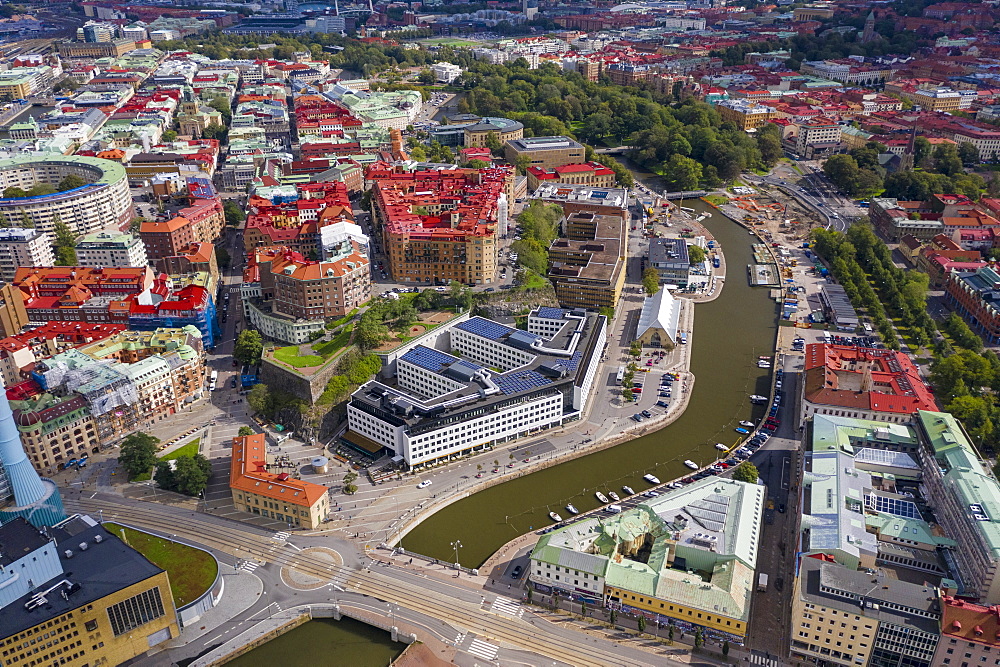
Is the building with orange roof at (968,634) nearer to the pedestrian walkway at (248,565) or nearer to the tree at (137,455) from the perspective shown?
the pedestrian walkway at (248,565)

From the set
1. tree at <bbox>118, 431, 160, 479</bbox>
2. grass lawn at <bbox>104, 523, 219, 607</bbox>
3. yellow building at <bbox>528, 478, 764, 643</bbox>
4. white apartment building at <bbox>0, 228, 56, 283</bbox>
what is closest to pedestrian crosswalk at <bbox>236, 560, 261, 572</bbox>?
grass lawn at <bbox>104, 523, 219, 607</bbox>

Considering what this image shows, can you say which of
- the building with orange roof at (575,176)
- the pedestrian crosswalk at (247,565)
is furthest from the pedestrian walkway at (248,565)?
the building with orange roof at (575,176)

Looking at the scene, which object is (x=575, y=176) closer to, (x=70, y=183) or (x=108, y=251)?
(x=108, y=251)

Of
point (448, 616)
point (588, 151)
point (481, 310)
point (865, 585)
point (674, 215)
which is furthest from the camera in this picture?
→ point (588, 151)

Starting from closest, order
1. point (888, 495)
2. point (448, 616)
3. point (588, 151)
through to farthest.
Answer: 1. point (448, 616)
2. point (888, 495)
3. point (588, 151)

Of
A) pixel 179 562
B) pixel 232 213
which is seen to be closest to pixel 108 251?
pixel 232 213

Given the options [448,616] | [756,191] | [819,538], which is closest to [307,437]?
[448,616]

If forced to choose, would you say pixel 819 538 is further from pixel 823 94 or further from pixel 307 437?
pixel 823 94
